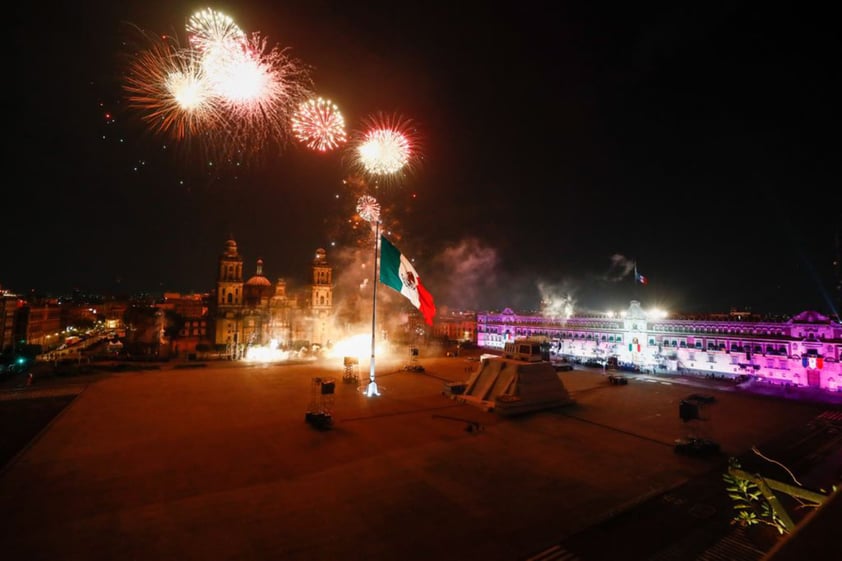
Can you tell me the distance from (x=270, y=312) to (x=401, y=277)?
52.0 metres

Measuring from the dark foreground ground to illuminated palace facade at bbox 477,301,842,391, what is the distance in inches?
927

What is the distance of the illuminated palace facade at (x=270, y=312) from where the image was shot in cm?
6638

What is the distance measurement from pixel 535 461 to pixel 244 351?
156ft

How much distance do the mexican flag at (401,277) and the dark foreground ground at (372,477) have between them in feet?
22.3

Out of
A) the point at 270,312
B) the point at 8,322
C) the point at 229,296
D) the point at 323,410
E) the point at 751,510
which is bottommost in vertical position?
the point at 751,510

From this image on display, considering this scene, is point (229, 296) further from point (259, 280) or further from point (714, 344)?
point (714, 344)

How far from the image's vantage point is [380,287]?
82500 millimetres

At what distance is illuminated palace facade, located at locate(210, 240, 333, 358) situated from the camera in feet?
218

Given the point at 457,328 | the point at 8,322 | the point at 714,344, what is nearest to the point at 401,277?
the point at 714,344

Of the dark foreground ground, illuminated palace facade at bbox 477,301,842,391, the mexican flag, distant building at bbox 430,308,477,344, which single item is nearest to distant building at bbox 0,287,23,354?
the dark foreground ground

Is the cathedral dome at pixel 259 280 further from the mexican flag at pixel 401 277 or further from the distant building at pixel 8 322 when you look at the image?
the mexican flag at pixel 401 277

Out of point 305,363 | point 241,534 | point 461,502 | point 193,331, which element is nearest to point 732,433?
point 461,502

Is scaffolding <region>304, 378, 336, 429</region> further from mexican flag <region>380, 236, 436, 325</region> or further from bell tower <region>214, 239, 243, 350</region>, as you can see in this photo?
bell tower <region>214, 239, 243, 350</region>

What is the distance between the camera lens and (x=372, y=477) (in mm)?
14992
